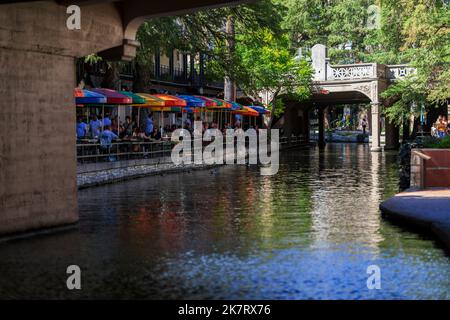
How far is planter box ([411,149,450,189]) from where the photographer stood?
1664 centimetres

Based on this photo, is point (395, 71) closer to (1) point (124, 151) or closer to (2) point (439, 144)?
(1) point (124, 151)

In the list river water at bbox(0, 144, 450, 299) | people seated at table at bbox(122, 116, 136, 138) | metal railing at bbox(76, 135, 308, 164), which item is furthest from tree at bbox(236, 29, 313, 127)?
river water at bbox(0, 144, 450, 299)

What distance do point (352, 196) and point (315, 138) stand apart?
183ft

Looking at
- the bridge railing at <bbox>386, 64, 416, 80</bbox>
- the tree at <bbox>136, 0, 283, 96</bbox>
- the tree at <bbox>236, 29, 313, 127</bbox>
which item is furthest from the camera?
the bridge railing at <bbox>386, 64, 416, 80</bbox>

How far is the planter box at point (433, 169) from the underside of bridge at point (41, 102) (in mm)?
6730

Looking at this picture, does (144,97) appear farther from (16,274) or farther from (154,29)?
(16,274)

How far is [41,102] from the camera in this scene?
11898 mm

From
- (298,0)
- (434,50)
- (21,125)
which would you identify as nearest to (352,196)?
(21,125)

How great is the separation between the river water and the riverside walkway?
0.25m

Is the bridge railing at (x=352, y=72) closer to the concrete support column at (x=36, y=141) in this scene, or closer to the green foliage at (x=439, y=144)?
the green foliage at (x=439, y=144)

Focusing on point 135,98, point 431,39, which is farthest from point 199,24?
point 431,39

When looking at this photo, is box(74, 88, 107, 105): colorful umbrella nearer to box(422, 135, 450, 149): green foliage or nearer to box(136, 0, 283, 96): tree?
box(136, 0, 283, 96): tree

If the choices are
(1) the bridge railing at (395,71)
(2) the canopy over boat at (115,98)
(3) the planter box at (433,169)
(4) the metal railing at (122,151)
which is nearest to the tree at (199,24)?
(2) the canopy over boat at (115,98)

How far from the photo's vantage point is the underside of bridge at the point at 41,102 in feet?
37.1
